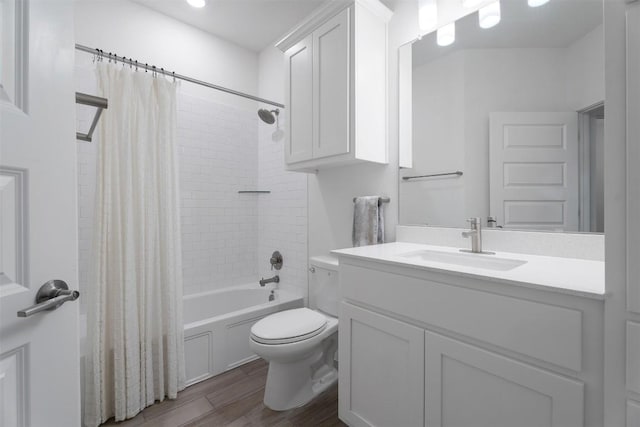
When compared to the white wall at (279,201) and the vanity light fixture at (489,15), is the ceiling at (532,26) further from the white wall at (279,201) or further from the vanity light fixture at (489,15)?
the white wall at (279,201)

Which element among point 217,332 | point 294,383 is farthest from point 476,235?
point 217,332

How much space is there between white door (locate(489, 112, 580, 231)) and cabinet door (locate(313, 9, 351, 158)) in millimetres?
Answer: 788

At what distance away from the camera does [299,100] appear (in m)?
2.02

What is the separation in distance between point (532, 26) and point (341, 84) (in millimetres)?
944

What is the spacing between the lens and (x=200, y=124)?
2625 mm

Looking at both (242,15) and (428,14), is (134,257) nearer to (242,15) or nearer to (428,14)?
(242,15)

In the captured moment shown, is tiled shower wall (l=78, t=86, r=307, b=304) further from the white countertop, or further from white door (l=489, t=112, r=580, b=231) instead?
white door (l=489, t=112, r=580, b=231)

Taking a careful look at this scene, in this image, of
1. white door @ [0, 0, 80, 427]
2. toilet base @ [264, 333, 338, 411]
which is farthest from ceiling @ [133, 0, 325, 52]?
toilet base @ [264, 333, 338, 411]

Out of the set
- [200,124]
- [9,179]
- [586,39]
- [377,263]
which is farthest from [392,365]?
[200,124]

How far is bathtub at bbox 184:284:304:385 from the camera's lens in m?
1.93

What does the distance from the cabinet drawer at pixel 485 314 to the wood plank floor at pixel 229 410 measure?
82 centimetres

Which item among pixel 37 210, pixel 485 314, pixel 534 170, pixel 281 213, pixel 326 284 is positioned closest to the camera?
pixel 37 210

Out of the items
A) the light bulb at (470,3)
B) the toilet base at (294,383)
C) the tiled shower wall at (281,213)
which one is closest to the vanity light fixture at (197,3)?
the tiled shower wall at (281,213)

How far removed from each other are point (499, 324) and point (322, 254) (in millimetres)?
1526
